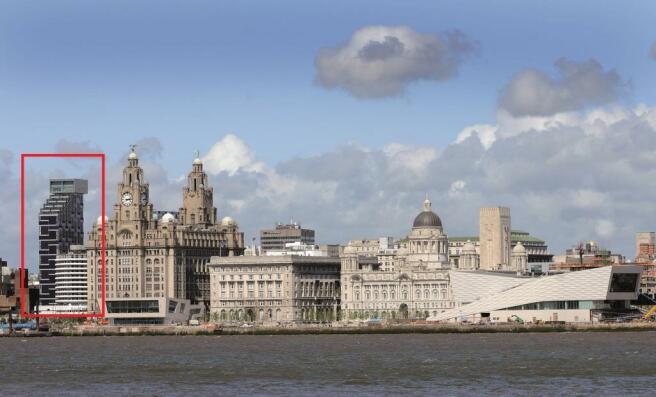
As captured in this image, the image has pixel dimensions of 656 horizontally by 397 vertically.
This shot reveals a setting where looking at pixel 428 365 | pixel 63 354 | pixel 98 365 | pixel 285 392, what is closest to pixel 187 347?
pixel 63 354

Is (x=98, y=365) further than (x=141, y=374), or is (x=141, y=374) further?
(x=98, y=365)

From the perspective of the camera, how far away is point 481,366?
139750 millimetres

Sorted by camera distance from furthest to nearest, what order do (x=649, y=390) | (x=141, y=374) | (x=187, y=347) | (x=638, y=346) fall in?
(x=187, y=347)
(x=638, y=346)
(x=141, y=374)
(x=649, y=390)

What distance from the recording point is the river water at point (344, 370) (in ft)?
373

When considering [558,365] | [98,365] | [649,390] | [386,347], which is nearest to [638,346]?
[386,347]

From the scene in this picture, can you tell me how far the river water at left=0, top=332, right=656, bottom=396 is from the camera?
11375 centimetres

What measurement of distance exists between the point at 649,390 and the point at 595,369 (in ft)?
75.3

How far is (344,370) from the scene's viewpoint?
136 m

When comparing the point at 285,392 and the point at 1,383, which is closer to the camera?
the point at 285,392

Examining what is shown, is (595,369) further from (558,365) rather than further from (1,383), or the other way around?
(1,383)

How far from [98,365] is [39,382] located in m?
25.8

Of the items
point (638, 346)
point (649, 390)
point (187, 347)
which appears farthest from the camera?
point (187, 347)

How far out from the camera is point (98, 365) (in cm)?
15150

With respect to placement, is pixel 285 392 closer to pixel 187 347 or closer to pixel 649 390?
pixel 649 390
